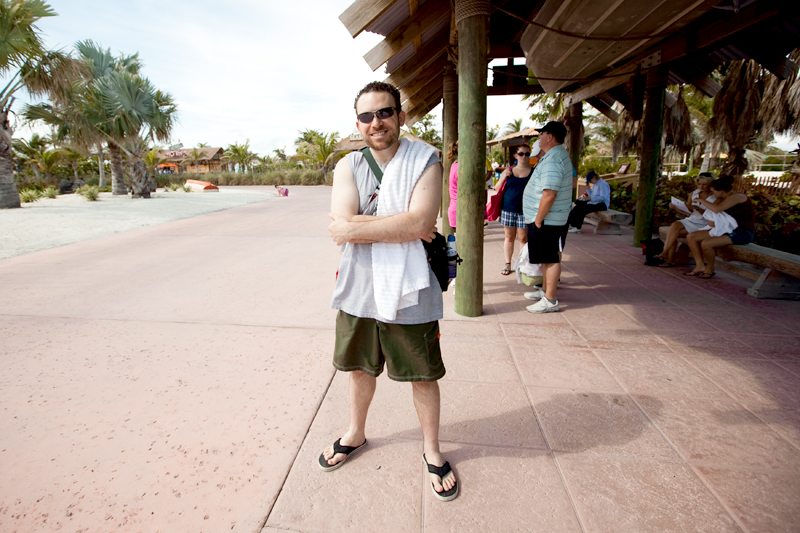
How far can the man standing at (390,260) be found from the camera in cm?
170

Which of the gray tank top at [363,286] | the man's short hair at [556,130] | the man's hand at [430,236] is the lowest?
the gray tank top at [363,286]

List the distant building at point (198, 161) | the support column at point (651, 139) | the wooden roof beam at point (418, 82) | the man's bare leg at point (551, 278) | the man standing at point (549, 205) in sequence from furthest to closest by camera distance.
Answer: the distant building at point (198, 161) < the wooden roof beam at point (418, 82) < the support column at point (651, 139) < the man's bare leg at point (551, 278) < the man standing at point (549, 205)

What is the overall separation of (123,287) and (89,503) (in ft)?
12.4

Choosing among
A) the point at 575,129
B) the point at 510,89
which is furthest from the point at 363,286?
the point at 575,129

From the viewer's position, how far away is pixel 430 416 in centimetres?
194

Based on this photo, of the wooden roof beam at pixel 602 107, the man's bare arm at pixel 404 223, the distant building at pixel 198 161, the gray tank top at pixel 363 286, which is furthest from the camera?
the distant building at pixel 198 161

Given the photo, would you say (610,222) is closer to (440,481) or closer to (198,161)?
(440,481)

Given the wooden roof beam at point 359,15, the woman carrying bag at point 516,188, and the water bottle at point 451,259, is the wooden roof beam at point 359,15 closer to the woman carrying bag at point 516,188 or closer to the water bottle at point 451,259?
the water bottle at point 451,259

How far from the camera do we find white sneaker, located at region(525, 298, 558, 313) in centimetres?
408

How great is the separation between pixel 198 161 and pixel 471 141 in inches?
2639

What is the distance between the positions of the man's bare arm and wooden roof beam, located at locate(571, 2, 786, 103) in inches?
212

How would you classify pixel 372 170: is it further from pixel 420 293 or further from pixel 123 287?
pixel 123 287

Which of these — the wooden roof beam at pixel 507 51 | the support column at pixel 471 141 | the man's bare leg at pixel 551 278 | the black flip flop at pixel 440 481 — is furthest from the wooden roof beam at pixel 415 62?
the black flip flop at pixel 440 481

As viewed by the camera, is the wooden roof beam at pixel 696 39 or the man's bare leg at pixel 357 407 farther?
the wooden roof beam at pixel 696 39
